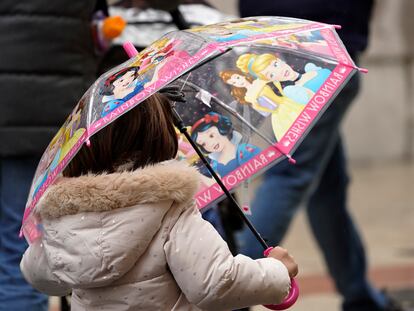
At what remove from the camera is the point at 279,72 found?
3219 mm

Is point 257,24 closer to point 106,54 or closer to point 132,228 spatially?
point 132,228

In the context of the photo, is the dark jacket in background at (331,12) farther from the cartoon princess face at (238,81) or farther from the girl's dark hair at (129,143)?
the girl's dark hair at (129,143)

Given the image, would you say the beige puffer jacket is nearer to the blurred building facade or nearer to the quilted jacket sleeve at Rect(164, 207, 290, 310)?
the quilted jacket sleeve at Rect(164, 207, 290, 310)

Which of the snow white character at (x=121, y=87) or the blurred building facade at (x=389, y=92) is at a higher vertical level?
the snow white character at (x=121, y=87)

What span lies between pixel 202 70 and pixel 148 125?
21.5 inches

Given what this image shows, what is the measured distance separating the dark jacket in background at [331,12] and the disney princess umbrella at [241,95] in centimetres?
122

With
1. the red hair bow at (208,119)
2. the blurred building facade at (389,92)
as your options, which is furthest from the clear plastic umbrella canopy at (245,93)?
the blurred building facade at (389,92)

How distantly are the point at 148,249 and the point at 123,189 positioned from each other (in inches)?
6.4

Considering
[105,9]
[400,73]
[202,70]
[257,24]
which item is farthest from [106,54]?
[400,73]

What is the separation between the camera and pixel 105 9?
3.93 meters

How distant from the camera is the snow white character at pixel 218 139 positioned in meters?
3.28

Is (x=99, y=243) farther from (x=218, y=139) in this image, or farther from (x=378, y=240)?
(x=378, y=240)

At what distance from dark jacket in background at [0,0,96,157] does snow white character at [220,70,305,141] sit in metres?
0.68

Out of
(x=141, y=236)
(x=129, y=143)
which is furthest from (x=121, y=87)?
(x=141, y=236)
